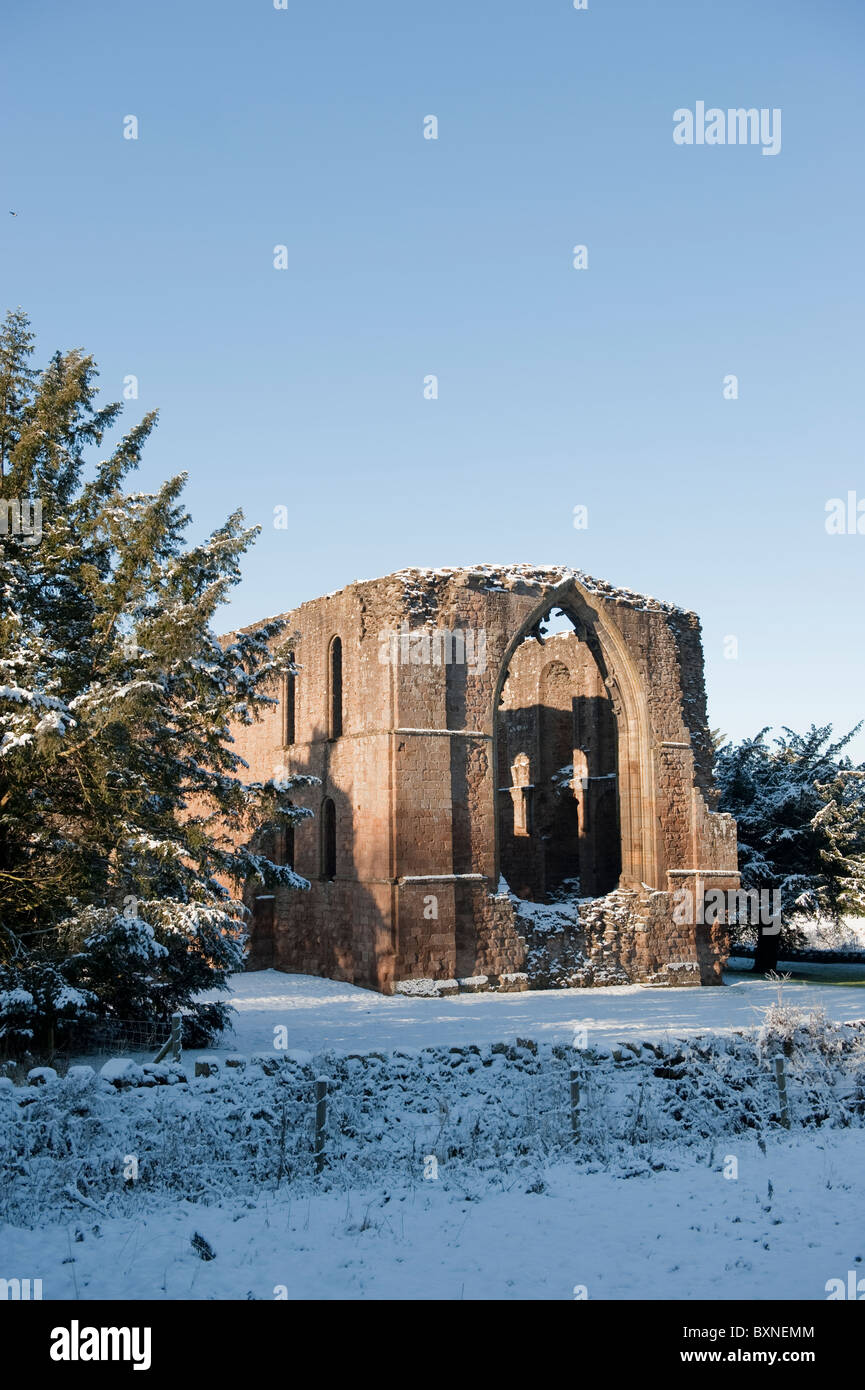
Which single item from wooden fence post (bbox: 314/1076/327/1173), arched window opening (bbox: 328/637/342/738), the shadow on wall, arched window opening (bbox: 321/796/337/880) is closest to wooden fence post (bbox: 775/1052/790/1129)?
wooden fence post (bbox: 314/1076/327/1173)

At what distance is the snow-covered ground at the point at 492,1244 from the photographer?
214 inches

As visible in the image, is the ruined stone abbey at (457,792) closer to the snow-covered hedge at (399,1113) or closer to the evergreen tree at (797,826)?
the evergreen tree at (797,826)

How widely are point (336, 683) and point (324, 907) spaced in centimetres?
408

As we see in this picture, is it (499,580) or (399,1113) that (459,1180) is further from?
(499,580)

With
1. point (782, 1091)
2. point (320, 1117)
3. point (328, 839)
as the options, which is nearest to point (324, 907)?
point (328, 839)

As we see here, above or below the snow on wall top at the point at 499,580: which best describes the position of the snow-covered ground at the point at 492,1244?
below

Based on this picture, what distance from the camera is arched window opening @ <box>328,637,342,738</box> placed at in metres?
19.3

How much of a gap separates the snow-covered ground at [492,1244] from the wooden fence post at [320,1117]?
45 cm

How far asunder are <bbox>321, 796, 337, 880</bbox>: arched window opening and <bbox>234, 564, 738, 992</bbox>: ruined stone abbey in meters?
0.03

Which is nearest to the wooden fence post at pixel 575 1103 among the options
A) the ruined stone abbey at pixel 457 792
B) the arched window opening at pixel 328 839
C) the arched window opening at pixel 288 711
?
the ruined stone abbey at pixel 457 792

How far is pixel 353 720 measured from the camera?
18219mm

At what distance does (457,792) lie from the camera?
17703 millimetres
